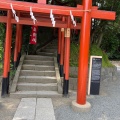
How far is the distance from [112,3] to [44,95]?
6.29 meters

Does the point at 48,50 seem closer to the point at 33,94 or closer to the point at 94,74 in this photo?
the point at 94,74

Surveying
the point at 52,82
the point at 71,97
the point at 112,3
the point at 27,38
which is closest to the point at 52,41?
the point at 27,38

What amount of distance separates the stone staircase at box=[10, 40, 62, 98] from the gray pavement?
50cm

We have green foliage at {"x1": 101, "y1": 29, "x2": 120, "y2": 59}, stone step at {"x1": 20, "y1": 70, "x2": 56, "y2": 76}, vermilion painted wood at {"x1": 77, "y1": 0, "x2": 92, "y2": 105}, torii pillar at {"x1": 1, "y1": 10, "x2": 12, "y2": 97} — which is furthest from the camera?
green foliage at {"x1": 101, "y1": 29, "x2": 120, "y2": 59}

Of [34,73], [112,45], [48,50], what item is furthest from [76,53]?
[112,45]

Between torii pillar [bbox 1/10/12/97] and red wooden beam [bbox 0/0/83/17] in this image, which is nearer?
red wooden beam [bbox 0/0/83/17]

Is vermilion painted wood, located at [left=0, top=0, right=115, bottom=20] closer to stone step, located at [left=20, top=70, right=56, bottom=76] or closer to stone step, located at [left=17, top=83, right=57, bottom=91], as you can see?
stone step, located at [left=17, top=83, right=57, bottom=91]

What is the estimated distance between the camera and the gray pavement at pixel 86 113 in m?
5.64

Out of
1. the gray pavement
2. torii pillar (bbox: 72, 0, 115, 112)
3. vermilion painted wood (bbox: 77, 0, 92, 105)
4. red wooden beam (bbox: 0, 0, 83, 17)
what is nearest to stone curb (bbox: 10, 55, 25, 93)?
the gray pavement

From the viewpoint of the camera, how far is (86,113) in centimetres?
592

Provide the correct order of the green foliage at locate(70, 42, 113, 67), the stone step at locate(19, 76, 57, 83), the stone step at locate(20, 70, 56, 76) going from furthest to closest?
the green foliage at locate(70, 42, 113, 67) < the stone step at locate(20, 70, 56, 76) < the stone step at locate(19, 76, 57, 83)

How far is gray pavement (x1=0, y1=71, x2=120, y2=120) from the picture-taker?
5.64m

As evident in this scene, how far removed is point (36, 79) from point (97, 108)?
2.90 m

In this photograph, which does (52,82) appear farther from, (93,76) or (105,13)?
(105,13)
